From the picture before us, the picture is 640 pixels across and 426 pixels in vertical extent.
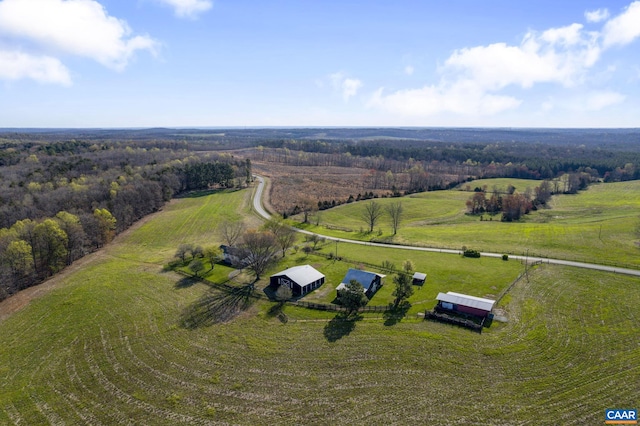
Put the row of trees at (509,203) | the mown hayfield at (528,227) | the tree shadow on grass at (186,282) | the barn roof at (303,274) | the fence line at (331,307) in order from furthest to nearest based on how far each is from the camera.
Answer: the row of trees at (509,203) → the mown hayfield at (528,227) → the tree shadow on grass at (186,282) → the barn roof at (303,274) → the fence line at (331,307)

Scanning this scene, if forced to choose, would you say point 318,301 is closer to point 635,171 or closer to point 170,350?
point 170,350

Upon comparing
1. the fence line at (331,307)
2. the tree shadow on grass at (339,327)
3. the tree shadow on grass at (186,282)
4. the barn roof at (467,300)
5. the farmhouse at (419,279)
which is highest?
the barn roof at (467,300)

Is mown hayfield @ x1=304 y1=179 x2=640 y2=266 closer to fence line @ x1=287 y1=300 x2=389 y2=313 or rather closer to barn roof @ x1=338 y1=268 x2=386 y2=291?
barn roof @ x1=338 y1=268 x2=386 y2=291

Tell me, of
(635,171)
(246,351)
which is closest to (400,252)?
(246,351)


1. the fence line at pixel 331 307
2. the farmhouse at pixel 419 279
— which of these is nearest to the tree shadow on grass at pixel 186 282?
the fence line at pixel 331 307

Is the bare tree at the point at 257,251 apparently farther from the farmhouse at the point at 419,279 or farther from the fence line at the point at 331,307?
the farmhouse at the point at 419,279
